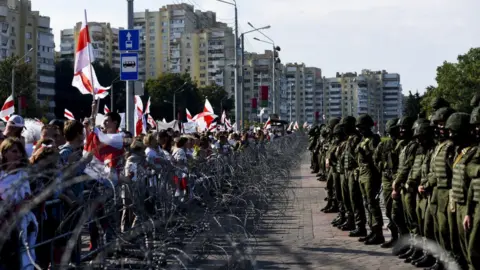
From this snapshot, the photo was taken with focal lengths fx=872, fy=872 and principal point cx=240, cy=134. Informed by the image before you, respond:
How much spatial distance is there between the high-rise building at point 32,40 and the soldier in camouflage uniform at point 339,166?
343 ft

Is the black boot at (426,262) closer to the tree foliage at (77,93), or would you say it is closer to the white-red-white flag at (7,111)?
the white-red-white flag at (7,111)

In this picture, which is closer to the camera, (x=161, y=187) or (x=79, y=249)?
(x=79, y=249)

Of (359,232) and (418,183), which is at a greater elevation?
(418,183)

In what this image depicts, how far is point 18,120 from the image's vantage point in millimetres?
9539

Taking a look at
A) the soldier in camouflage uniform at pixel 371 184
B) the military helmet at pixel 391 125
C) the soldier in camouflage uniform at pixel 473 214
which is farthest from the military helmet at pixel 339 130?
the soldier in camouflage uniform at pixel 473 214

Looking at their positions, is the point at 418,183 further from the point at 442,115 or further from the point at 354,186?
the point at 354,186

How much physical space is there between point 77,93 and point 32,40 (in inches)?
926

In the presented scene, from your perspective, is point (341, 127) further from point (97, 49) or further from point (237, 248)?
point (97, 49)

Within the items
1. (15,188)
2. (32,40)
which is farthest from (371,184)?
(32,40)

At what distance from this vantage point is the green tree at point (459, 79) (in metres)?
99.5

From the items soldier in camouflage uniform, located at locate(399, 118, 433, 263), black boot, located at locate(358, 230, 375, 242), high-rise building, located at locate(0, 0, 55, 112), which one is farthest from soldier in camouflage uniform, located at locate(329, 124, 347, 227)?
high-rise building, located at locate(0, 0, 55, 112)

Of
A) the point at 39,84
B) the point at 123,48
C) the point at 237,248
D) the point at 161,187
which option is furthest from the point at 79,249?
the point at 39,84

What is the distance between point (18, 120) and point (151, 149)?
2.84m

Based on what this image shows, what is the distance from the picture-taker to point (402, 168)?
10469 mm
